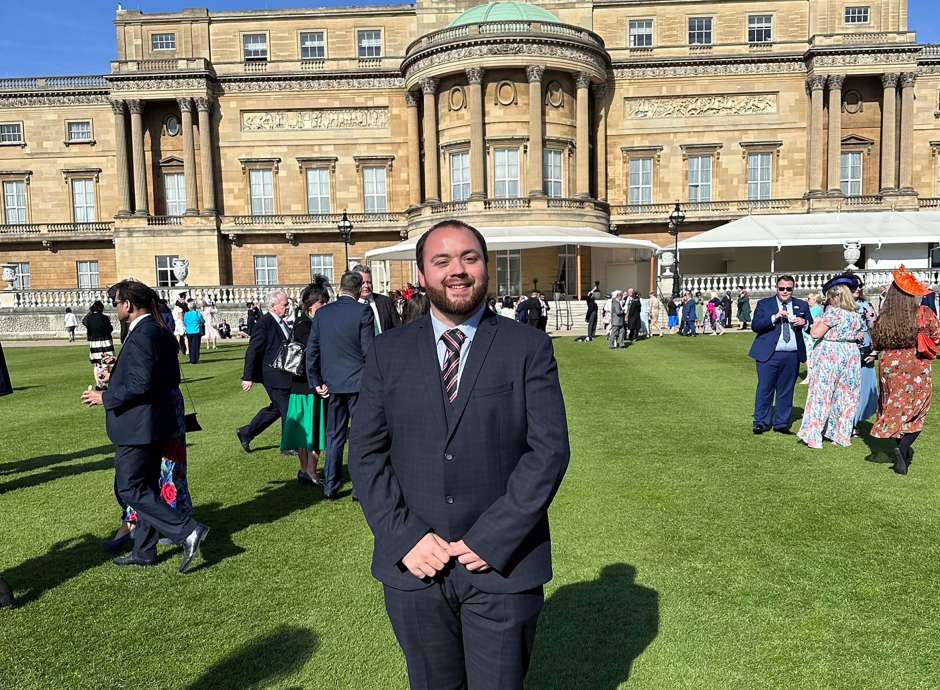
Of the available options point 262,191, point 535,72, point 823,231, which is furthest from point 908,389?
point 262,191

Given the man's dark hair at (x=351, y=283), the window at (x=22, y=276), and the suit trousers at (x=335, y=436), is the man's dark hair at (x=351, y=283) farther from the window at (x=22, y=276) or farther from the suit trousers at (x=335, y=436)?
the window at (x=22, y=276)

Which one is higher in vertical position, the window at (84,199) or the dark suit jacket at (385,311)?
the window at (84,199)

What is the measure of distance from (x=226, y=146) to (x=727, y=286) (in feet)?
92.2

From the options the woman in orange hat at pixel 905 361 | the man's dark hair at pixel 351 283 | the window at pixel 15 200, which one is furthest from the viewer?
the window at pixel 15 200

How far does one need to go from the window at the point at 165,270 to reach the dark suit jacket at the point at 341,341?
35131mm

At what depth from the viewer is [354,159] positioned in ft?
128

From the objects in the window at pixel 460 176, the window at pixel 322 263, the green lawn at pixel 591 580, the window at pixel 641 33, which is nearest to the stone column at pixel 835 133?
the window at pixel 641 33

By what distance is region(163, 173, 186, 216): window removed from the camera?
128ft

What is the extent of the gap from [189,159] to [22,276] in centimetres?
1323

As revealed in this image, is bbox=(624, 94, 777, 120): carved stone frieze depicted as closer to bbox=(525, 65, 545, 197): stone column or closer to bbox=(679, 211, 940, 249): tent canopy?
bbox=(525, 65, 545, 197): stone column

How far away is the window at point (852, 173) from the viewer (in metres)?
37.7

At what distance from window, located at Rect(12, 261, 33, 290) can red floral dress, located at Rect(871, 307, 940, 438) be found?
151ft

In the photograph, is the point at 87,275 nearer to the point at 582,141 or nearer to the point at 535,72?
the point at 535,72

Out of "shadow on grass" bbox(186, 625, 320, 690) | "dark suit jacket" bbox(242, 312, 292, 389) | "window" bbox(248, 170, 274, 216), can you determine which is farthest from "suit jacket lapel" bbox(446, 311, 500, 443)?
"window" bbox(248, 170, 274, 216)
